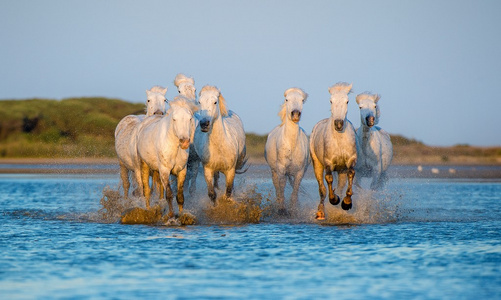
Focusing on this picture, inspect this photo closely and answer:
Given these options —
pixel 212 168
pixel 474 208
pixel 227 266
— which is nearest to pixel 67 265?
pixel 227 266

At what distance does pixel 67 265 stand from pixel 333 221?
5.74m

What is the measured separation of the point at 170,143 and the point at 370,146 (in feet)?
12.7

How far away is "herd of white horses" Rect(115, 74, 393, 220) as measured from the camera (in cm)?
1310

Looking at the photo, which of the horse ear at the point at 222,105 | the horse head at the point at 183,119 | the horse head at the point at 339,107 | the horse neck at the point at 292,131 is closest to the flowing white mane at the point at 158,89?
the horse ear at the point at 222,105

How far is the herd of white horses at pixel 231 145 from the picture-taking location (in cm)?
1310

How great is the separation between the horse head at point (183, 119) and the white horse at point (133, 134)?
227 cm

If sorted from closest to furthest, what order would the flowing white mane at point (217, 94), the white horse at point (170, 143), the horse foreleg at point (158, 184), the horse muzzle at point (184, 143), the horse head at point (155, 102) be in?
the horse muzzle at point (184, 143) < the white horse at point (170, 143) < the flowing white mane at point (217, 94) < the horse foreleg at point (158, 184) < the horse head at point (155, 102)

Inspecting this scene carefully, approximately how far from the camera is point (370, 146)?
14664 millimetres

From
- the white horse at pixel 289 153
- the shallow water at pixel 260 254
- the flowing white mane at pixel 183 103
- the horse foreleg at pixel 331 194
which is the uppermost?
the flowing white mane at pixel 183 103

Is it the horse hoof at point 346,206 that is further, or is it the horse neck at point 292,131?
the horse neck at point 292,131

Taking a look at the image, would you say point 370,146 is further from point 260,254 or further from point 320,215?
point 260,254

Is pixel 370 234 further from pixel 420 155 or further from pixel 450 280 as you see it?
pixel 420 155

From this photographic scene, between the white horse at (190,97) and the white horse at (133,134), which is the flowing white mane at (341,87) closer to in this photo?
the white horse at (190,97)

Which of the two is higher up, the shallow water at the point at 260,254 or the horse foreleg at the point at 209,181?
the horse foreleg at the point at 209,181
